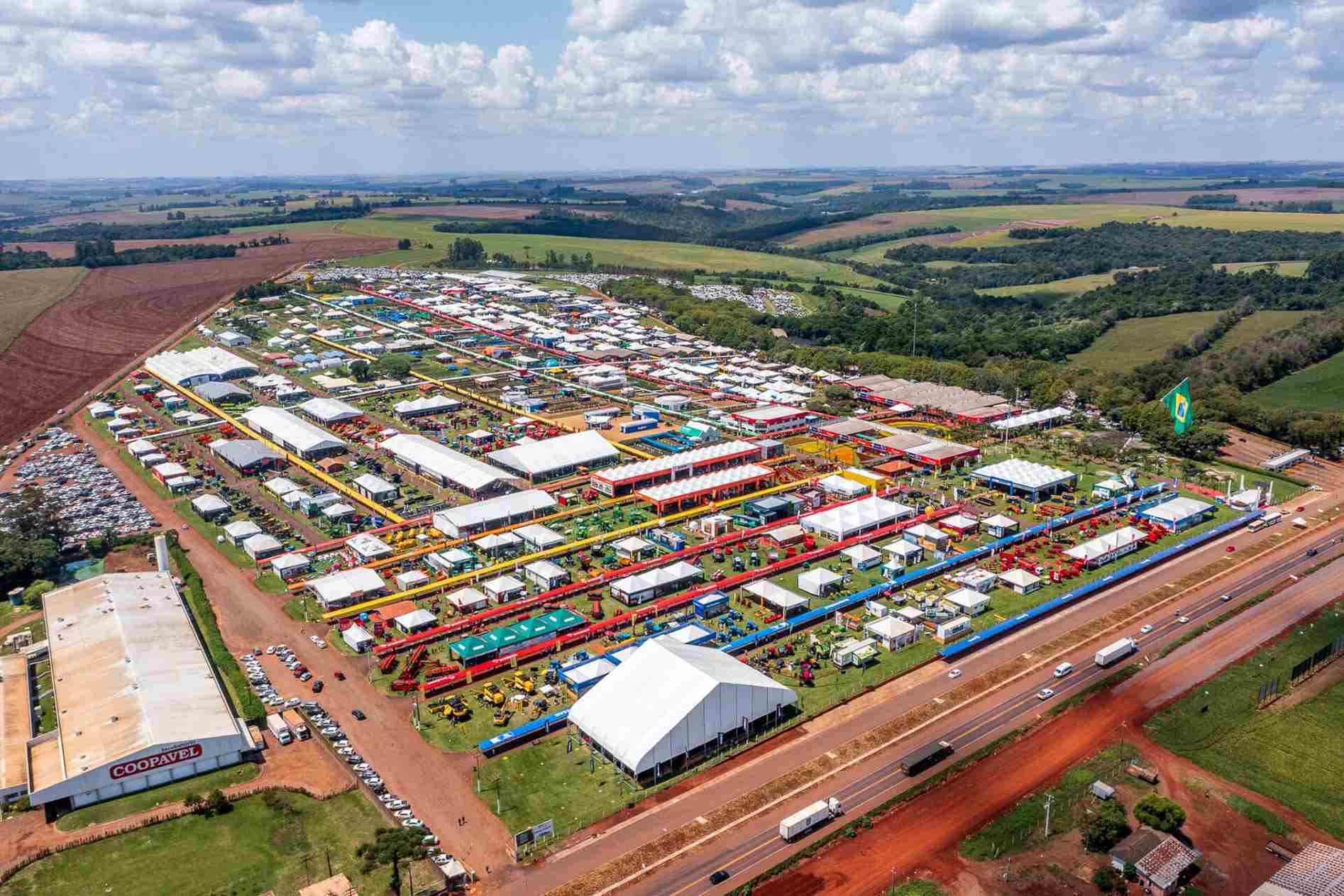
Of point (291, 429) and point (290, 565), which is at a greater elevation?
point (291, 429)

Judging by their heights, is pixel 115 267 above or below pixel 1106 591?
above

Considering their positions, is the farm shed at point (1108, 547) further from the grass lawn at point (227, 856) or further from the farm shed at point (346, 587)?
the grass lawn at point (227, 856)

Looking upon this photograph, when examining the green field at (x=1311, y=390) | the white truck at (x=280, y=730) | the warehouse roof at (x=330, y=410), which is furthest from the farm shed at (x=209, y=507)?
the green field at (x=1311, y=390)

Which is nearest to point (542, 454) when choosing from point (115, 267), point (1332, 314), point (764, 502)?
point (764, 502)

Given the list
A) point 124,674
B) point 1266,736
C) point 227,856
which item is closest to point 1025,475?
point 1266,736

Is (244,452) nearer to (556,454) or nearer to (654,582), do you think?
(556,454)

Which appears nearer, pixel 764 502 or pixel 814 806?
pixel 814 806

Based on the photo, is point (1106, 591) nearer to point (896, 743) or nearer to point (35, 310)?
point (896, 743)

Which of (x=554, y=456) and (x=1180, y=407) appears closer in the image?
(x=554, y=456)
